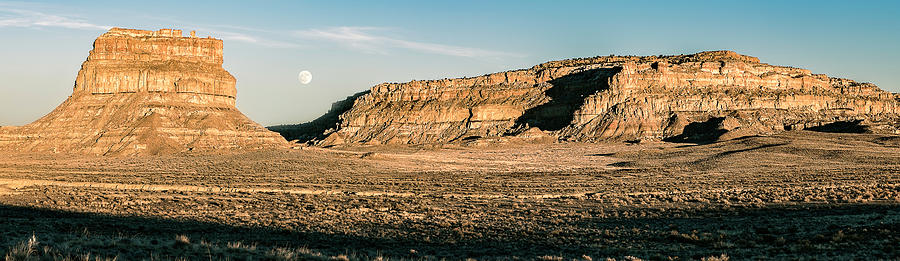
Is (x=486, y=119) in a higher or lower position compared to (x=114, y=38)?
lower

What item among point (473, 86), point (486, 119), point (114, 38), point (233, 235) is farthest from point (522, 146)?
point (233, 235)

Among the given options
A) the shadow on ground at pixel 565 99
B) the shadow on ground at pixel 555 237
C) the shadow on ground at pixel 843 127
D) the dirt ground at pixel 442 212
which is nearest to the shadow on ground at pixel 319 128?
the shadow on ground at pixel 565 99

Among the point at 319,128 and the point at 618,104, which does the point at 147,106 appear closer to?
the point at 319,128

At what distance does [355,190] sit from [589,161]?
36.9 metres

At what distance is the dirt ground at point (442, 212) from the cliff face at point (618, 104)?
1585 inches

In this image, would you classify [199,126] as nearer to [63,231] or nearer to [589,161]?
[589,161]

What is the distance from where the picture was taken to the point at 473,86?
121375 mm

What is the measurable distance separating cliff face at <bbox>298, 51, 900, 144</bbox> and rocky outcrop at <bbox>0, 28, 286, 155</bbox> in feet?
97.2

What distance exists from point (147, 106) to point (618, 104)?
211ft

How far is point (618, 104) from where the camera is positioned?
3979 inches

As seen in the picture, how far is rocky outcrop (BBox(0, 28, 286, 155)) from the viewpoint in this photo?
2854 inches

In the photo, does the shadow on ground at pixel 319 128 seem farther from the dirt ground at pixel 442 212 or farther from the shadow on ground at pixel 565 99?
the dirt ground at pixel 442 212

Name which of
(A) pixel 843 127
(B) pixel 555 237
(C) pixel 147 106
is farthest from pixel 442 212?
(A) pixel 843 127

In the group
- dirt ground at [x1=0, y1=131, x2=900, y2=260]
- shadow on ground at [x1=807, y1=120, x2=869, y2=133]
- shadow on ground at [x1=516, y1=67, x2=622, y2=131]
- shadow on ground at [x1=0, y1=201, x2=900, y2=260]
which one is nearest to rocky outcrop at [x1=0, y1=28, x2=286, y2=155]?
dirt ground at [x1=0, y1=131, x2=900, y2=260]
